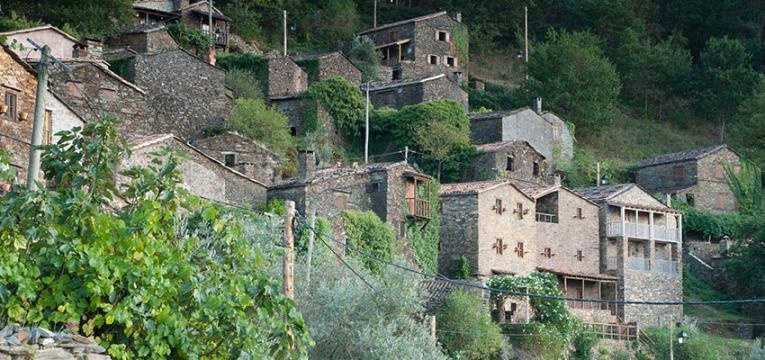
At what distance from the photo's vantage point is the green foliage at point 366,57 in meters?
75.1

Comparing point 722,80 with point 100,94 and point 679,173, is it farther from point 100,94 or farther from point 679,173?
point 100,94

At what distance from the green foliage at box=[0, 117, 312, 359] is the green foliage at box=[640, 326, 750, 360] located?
120 ft

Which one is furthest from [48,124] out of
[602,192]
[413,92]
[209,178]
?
[413,92]

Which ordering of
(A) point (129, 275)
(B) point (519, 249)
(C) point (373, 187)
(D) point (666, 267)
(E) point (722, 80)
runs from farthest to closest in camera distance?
(E) point (722, 80) < (D) point (666, 267) < (B) point (519, 249) < (C) point (373, 187) < (A) point (129, 275)

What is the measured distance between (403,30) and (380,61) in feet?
7.34

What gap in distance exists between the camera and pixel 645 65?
90.0 metres

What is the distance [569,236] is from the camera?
199 ft

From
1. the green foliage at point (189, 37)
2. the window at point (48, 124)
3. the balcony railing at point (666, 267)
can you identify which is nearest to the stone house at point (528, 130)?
the balcony railing at point (666, 267)

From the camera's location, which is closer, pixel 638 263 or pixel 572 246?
pixel 572 246

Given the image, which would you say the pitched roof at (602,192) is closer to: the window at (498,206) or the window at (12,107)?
the window at (498,206)

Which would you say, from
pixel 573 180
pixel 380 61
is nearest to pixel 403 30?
pixel 380 61

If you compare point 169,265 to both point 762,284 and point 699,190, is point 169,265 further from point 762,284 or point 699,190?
point 699,190

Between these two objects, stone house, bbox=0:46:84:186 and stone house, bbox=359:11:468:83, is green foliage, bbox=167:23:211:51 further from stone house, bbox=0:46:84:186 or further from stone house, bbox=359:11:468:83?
stone house, bbox=0:46:84:186

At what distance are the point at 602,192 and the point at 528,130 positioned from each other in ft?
19.8
